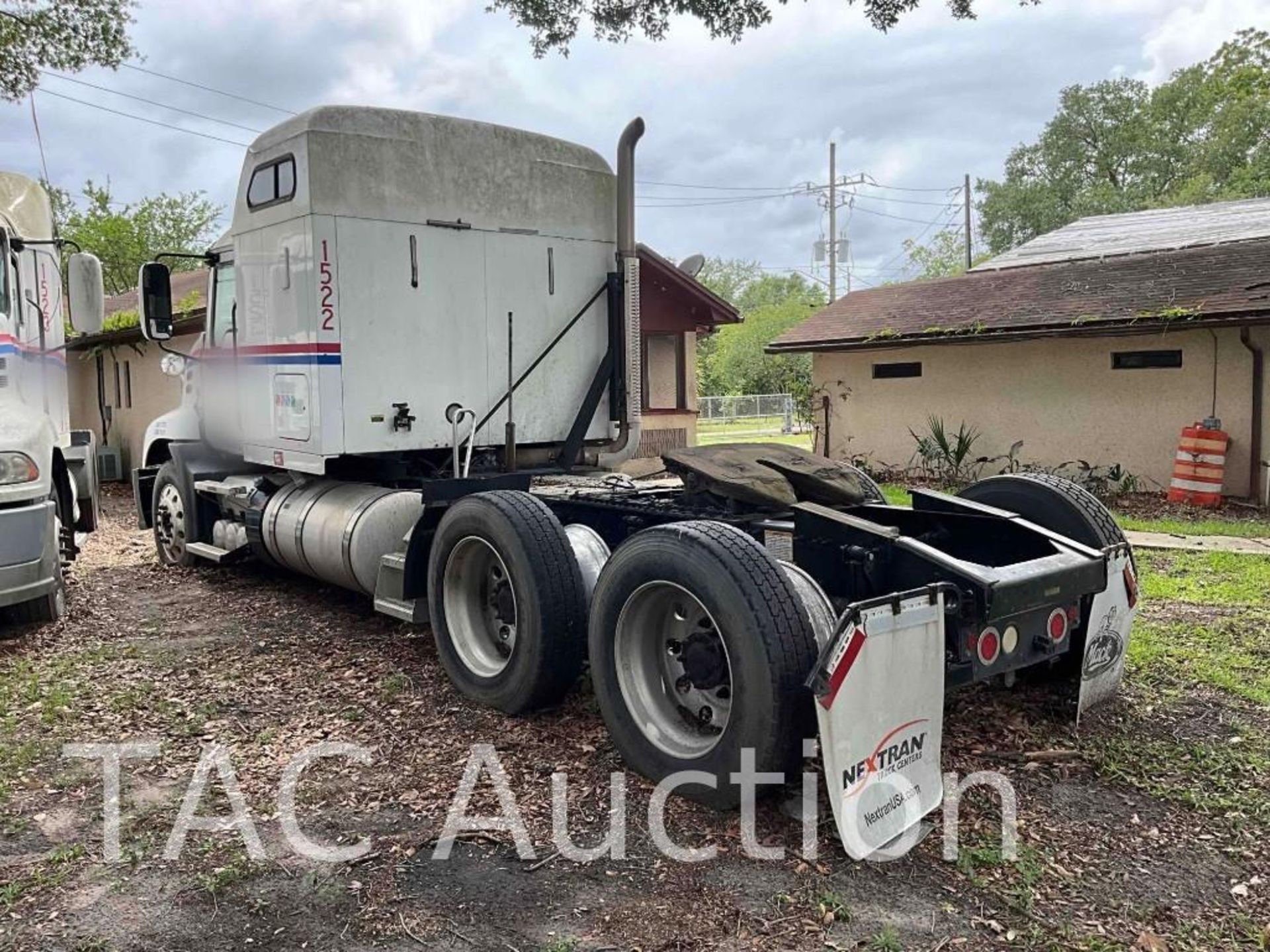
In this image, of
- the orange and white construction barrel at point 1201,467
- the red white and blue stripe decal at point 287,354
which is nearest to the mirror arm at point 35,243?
the red white and blue stripe decal at point 287,354

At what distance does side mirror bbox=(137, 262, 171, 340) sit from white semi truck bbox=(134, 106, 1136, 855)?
2 centimetres

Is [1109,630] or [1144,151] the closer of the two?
[1109,630]

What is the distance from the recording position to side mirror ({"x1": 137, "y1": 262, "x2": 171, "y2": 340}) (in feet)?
24.1

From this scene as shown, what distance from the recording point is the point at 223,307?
7672 millimetres

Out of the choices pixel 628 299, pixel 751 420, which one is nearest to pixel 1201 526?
pixel 628 299

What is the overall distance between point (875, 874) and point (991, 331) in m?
12.6

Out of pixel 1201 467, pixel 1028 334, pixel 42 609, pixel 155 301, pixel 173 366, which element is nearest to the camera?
pixel 42 609

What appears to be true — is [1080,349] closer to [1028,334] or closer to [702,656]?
[1028,334]

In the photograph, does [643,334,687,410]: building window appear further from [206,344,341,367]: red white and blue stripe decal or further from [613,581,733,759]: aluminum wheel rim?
[613,581,733,759]: aluminum wheel rim

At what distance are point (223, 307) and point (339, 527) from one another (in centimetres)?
235

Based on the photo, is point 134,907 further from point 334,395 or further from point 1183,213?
point 1183,213

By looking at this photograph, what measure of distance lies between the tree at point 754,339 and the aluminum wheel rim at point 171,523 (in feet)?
84.9

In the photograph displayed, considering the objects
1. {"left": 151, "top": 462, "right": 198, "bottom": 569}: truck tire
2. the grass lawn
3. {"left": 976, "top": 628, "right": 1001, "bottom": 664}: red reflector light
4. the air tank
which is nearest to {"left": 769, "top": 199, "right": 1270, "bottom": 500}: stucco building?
the grass lawn

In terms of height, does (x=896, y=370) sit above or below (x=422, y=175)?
below
